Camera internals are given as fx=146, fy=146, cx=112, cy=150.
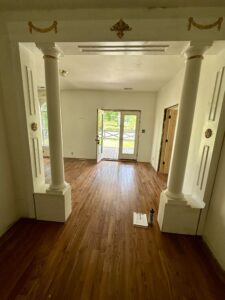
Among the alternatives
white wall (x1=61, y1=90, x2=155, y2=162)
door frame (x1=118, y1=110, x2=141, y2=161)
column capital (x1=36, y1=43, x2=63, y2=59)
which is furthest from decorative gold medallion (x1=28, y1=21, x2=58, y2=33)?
door frame (x1=118, y1=110, x2=141, y2=161)

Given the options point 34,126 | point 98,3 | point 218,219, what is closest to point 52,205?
point 34,126

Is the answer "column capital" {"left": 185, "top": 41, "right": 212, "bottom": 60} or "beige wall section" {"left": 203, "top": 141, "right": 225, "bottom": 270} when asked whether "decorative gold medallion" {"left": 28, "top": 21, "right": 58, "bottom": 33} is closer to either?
"column capital" {"left": 185, "top": 41, "right": 212, "bottom": 60}

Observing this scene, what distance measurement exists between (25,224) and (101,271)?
131 centimetres

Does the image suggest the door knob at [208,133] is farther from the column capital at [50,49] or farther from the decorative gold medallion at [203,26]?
the column capital at [50,49]

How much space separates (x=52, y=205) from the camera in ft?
6.89

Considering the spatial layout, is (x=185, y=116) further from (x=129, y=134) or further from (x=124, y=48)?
(x=129, y=134)

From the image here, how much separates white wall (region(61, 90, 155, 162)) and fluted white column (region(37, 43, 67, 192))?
12.1 feet

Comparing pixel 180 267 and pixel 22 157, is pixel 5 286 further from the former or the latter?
pixel 180 267

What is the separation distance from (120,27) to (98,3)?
30 centimetres

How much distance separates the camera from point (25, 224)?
2115mm

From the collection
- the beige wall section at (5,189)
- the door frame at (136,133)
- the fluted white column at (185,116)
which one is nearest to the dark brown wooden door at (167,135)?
the door frame at (136,133)

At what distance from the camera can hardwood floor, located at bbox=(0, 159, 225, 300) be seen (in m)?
1.34

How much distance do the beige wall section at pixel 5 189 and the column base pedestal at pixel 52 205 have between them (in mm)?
327

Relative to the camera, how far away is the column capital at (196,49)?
1.54 meters
